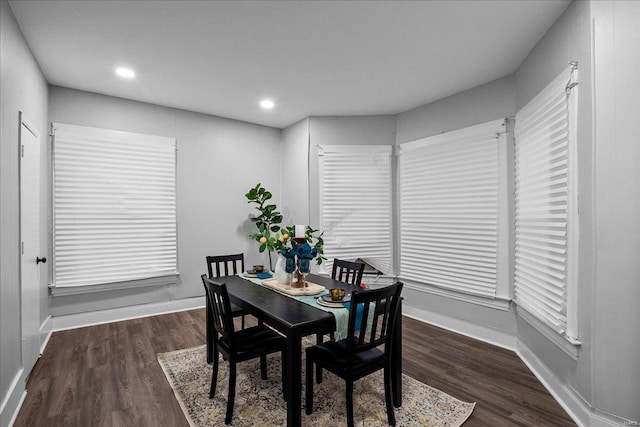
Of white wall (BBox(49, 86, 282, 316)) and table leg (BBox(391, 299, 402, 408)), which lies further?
white wall (BBox(49, 86, 282, 316))

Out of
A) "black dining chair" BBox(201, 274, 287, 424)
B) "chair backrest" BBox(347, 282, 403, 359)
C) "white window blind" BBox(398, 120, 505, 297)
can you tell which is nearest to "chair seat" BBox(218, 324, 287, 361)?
"black dining chair" BBox(201, 274, 287, 424)

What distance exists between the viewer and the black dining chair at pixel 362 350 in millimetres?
2025

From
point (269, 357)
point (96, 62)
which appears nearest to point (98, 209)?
point (96, 62)

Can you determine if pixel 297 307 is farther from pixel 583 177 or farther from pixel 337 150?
pixel 337 150

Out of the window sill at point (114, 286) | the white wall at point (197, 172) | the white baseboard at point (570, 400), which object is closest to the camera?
the white baseboard at point (570, 400)

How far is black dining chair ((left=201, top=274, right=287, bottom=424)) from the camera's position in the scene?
2230mm

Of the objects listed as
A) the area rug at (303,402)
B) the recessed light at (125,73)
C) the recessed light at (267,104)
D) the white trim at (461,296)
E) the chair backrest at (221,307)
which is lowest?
the area rug at (303,402)

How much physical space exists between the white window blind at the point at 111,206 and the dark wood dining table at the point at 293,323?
7.10ft

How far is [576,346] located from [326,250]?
3146mm

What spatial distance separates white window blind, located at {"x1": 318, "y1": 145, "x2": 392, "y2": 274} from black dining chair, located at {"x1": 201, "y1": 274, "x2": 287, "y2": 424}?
2487 millimetres

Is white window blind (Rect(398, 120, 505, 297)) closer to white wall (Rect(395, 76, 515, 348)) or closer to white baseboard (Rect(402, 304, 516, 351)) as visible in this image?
white wall (Rect(395, 76, 515, 348))

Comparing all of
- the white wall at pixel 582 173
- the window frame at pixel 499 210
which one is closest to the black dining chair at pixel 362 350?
the white wall at pixel 582 173

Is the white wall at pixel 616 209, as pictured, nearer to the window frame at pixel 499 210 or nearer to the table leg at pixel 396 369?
the table leg at pixel 396 369

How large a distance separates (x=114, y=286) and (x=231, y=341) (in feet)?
9.25
